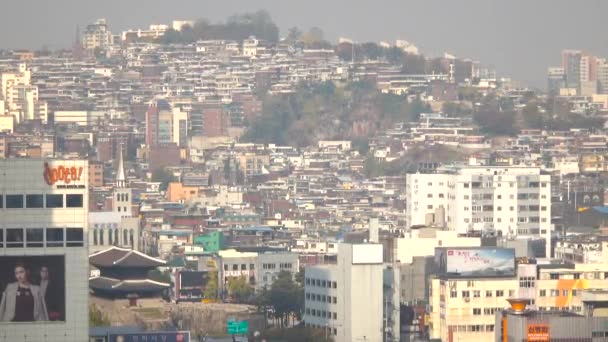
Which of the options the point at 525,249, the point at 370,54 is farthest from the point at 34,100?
the point at 525,249

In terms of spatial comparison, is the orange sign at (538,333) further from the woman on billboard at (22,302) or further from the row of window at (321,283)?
the row of window at (321,283)

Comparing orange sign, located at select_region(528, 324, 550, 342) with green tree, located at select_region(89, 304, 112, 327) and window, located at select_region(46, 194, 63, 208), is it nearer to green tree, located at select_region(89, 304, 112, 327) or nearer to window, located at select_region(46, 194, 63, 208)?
window, located at select_region(46, 194, 63, 208)

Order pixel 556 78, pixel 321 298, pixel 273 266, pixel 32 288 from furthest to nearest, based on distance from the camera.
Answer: pixel 556 78 < pixel 273 266 < pixel 321 298 < pixel 32 288

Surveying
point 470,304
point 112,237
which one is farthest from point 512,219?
point 470,304

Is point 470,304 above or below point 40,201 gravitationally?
below

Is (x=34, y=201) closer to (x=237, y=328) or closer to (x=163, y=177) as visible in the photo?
(x=237, y=328)

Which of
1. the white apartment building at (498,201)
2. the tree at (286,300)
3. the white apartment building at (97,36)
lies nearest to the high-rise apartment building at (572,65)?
the white apartment building at (97,36)
